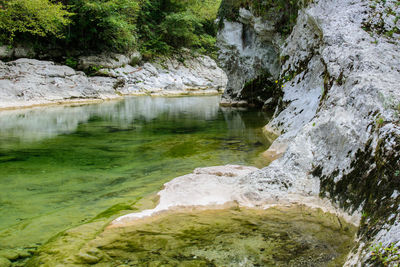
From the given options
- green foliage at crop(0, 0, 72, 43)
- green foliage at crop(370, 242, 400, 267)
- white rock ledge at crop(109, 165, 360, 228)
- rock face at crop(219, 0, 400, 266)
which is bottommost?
white rock ledge at crop(109, 165, 360, 228)

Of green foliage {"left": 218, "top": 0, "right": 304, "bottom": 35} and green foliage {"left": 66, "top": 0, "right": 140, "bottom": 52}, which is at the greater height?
green foliage {"left": 66, "top": 0, "right": 140, "bottom": 52}

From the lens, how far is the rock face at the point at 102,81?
1869 centimetres

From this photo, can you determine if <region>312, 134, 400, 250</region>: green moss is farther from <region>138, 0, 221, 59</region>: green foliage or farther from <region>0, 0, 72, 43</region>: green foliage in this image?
<region>138, 0, 221, 59</region>: green foliage

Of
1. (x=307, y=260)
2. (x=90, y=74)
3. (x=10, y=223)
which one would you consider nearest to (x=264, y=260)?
(x=307, y=260)

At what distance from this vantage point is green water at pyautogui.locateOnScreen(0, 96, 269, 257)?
4355 millimetres

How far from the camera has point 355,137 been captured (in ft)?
13.2

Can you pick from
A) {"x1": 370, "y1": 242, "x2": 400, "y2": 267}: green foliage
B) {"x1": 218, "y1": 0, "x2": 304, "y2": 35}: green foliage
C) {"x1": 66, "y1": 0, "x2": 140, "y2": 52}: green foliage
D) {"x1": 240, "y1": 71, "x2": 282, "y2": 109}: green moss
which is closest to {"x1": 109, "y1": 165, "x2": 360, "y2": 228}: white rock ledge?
{"x1": 370, "y1": 242, "x2": 400, "y2": 267}: green foliage

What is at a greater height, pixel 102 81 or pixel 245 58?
pixel 245 58

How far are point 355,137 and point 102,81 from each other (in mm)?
23290

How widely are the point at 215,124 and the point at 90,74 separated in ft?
53.3

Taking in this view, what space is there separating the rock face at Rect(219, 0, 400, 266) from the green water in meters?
1.97

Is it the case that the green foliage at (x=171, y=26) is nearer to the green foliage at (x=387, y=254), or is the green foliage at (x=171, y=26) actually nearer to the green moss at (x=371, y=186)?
the green moss at (x=371, y=186)

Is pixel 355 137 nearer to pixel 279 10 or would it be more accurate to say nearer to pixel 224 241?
pixel 224 241

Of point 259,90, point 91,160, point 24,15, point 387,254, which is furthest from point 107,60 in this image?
point 387,254
